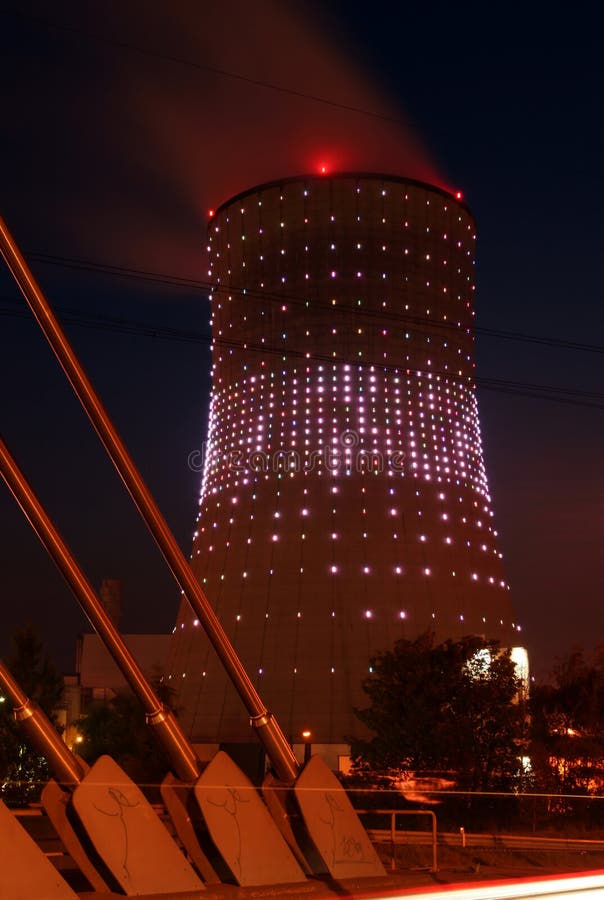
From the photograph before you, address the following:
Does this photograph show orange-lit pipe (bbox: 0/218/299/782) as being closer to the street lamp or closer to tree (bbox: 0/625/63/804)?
tree (bbox: 0/625/63/804)

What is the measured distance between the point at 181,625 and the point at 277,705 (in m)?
6.20

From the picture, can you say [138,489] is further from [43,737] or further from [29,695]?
[29,695]

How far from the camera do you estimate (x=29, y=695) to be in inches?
1344

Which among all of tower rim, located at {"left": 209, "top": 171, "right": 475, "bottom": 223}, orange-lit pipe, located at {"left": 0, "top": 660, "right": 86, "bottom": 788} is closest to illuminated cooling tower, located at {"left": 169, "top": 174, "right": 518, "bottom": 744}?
tower rim, located at {"left": 209, "top": 171, "right": 475, "bottom": 223}

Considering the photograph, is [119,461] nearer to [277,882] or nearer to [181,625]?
[277,882]

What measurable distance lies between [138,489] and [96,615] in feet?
5.01

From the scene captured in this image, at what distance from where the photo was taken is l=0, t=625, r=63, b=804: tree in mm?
33000

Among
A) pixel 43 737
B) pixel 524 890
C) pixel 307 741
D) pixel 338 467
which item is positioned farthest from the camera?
pixel 338 467

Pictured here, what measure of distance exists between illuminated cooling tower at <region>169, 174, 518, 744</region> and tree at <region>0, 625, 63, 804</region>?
24.3 feet

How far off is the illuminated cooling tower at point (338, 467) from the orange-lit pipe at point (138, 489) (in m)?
26.4

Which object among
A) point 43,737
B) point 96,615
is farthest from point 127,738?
point 43,737

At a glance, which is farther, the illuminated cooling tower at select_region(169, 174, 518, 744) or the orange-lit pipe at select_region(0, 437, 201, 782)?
the illuminated cooling tower at select_region(169, 174, 518, 744)

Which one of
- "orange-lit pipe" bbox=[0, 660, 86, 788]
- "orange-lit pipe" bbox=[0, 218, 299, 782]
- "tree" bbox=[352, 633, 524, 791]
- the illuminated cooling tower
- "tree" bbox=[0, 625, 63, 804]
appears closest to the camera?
"orange-lit pipe" bbox=[0, 660, 86, 788]

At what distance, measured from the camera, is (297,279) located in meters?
41.9
